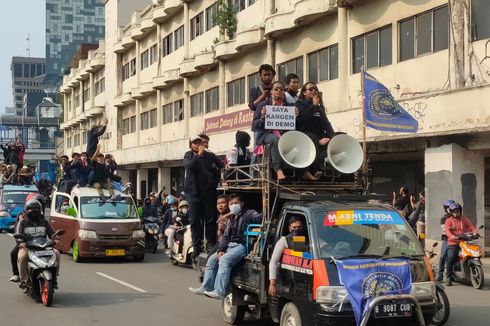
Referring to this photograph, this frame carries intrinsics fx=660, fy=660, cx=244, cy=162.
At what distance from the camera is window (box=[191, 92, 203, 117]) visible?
3716 centimetres

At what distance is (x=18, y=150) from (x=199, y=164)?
27.2 meters

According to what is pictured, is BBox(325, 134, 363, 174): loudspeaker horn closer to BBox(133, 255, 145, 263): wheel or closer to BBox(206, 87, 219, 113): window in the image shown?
BBox(133, 255, 145, 263): wheel

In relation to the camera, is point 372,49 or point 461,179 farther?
point 372,49

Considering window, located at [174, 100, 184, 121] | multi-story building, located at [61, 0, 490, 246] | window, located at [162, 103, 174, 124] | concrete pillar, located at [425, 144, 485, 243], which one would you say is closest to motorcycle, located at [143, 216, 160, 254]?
multi-story building, located at [61, 0, 490, 246]

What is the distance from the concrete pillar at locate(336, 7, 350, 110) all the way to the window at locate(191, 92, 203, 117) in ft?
50.5

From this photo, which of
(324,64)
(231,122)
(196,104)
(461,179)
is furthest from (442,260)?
(196,104)

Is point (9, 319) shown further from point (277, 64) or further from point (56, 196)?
point (277, 64)

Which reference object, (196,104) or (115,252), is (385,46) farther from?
(196,104)

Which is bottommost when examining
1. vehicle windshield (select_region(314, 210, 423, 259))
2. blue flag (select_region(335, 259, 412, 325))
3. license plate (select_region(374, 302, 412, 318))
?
license plate (select_region(374, 302, 412, 318))

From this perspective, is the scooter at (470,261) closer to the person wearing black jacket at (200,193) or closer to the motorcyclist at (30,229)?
the person wearing black jacket at (200,193)

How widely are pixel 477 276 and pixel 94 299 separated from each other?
7.23m

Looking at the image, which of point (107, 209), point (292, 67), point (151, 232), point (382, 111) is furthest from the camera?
point (292, 67)

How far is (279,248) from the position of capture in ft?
24.7

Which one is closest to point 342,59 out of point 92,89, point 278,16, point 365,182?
point 278,16
